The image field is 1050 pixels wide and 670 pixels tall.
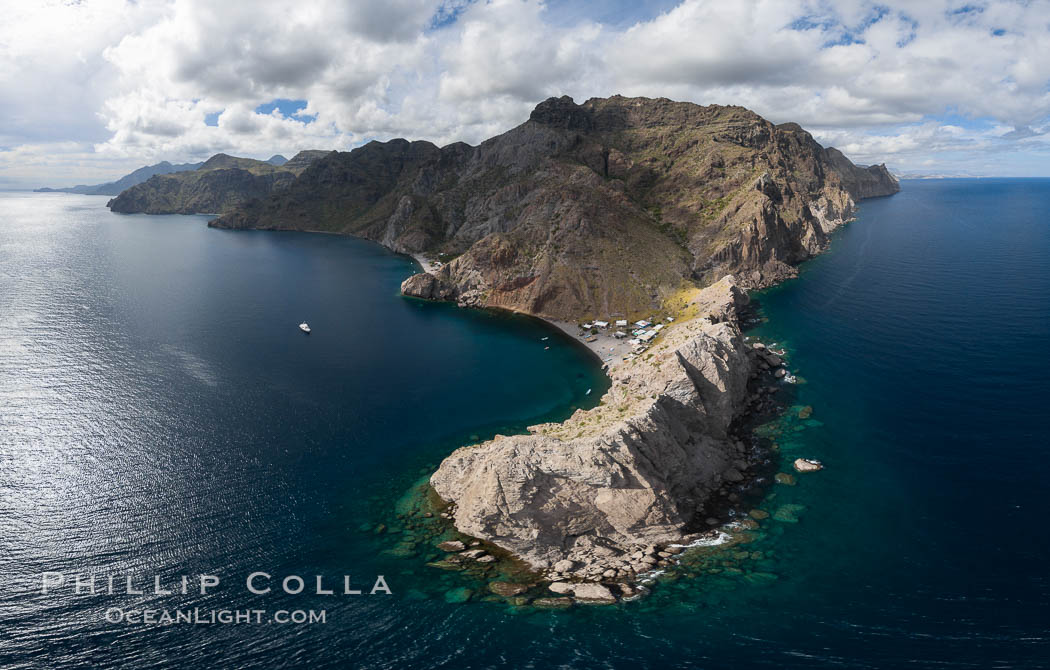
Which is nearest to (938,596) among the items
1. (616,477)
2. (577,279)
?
(616,477)

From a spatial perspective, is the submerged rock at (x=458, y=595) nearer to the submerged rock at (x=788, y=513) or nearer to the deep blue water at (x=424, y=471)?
the deep blue water at (x=424, y=471)

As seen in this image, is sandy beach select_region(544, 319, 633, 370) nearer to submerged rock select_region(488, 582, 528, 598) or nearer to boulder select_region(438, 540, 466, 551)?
boulder select_region(438, 540, 466, 551)

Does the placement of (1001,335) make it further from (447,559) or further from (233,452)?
(233,452)

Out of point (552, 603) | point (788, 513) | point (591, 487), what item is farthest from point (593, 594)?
point (788, 513)

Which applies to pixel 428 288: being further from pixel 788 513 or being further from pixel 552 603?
pixel 552 603

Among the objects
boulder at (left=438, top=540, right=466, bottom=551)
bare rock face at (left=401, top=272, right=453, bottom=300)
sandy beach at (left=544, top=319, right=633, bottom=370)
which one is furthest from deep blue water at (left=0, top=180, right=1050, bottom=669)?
bare rock face at (left=401, top=272, right=453, bottom=300)

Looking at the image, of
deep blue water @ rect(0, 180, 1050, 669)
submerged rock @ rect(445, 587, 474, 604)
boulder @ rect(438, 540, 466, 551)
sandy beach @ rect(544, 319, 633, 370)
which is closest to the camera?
deep blue water @ rect(0, 180, 1050, 669)

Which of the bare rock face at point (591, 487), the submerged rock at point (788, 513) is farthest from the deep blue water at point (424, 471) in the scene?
the bare rock face at point (591, 487)
